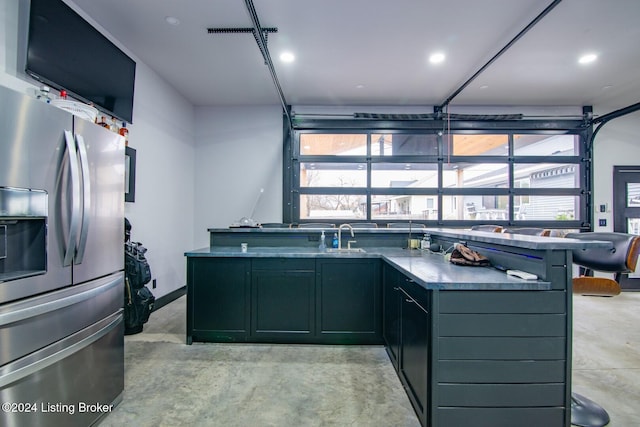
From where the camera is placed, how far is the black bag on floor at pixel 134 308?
304 centimetres

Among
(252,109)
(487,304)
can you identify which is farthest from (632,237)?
(252,109)

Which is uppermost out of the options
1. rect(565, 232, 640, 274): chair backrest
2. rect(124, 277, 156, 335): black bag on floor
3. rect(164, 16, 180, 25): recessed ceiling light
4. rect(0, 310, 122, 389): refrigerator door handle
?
rect(164, 16, 180, 25): recessed ceiling light

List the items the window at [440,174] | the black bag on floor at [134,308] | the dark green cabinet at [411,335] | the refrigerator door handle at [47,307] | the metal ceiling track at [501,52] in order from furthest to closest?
the window at [440,174] < the black bag on floor at [134,308] < the metal ceiling track at [501,52] < the dark green cabinet at [411,335] < the refrigerator door handle at [47,307]

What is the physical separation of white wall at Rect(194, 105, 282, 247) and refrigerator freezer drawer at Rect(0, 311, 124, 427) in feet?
11.5

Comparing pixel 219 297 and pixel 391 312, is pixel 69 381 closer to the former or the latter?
pixel 219 297

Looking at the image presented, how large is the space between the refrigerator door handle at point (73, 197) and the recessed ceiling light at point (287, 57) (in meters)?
2.78

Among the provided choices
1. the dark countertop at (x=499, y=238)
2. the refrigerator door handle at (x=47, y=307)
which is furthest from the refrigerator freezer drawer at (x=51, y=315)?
the dark countertop at (x=499, y=238)

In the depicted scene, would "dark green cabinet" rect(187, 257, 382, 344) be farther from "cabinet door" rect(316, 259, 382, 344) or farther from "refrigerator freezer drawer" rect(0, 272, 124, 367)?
"refrigerator freezer drawer" rect(0, 272, 124, 367)

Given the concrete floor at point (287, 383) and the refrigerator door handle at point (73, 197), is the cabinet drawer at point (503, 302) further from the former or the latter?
the refrigerator door handle at point (73, 197)

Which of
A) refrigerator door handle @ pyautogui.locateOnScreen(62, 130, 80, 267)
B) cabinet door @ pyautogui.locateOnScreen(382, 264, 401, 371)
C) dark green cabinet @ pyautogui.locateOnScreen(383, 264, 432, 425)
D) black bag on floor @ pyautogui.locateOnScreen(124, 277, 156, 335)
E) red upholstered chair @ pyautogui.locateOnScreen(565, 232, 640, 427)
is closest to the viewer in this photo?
refrigerator door handle @ pyautogui.locateOnScreen(62, 130, 80, 267)

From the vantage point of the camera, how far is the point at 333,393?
2068 mm

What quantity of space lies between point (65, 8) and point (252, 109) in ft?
9.85

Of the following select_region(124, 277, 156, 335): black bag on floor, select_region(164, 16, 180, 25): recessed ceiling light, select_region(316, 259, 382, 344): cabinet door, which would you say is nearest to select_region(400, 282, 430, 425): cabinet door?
select_region(316, 259, 382, 344): cabinet door

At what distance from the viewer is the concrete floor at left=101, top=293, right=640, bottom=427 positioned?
1.83 meters
